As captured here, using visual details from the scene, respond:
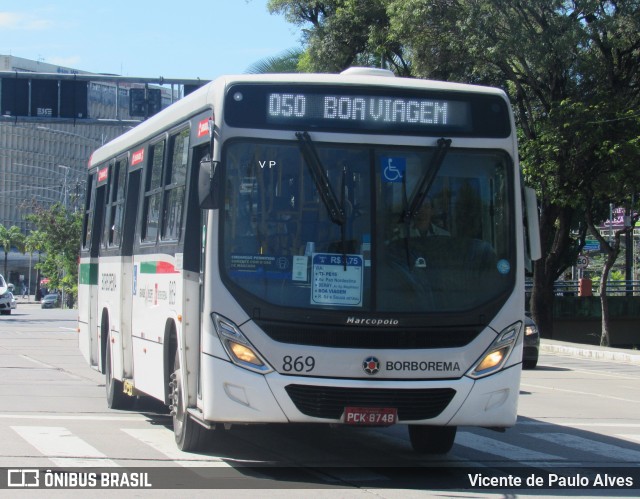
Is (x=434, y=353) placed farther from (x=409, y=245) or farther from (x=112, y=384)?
(x=112, y=384)

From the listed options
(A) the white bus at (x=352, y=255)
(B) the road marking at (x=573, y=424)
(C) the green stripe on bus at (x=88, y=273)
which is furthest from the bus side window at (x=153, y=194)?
(B) the road marking at (x=573, y=424)

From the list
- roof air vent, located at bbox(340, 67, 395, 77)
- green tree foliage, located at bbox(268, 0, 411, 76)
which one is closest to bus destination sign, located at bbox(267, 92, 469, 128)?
roof air vent, located at bbox(340, 67, 395, 77)

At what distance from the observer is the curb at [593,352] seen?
2647 cm

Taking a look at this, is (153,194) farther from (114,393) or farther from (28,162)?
(28,162)

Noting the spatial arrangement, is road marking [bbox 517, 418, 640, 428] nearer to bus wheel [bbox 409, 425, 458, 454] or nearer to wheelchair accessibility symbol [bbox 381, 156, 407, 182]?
bus wheel [bbox 409, 425, 458, 454]

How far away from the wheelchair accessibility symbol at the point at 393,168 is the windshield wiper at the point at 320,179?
1.48 ft

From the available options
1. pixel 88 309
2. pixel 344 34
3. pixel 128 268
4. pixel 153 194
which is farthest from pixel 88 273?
pixel 344 34

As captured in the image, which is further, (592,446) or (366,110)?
(592,446)

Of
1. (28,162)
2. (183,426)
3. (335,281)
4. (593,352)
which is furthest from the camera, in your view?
(28,162)

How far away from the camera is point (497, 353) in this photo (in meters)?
8.53

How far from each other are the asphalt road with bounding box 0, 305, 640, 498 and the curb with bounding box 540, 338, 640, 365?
466 inches

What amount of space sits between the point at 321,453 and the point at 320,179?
2.78 meters

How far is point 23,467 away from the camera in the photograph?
8.43 metres

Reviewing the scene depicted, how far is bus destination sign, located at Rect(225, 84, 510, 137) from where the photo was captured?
333 inches
